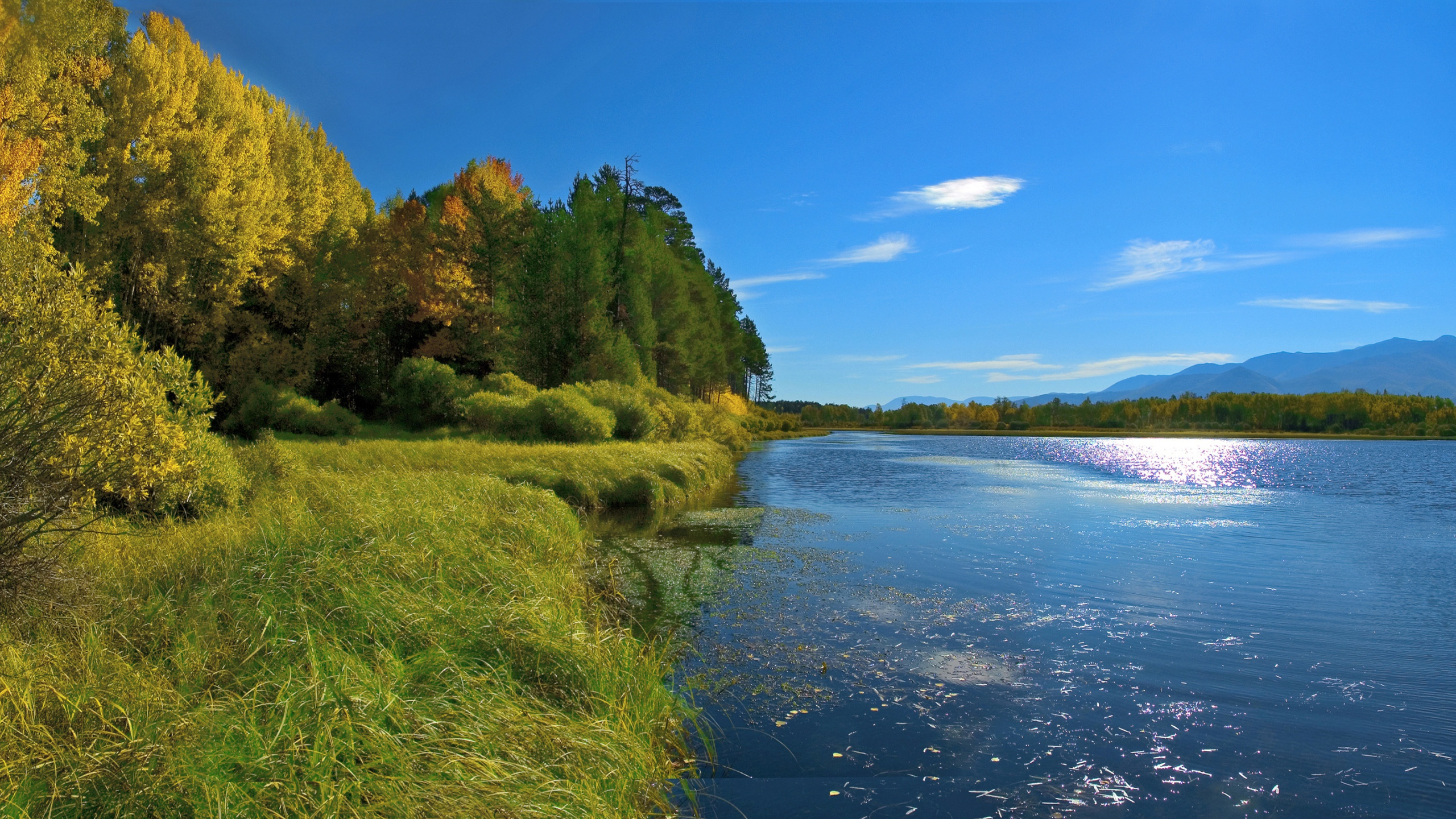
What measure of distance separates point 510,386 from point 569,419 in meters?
4.14

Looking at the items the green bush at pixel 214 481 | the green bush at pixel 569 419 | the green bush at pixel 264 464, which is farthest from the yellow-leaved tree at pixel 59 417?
the green bush at pixel 569 419

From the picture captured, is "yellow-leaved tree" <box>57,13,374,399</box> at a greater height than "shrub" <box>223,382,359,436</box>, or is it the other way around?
"yellow-leaved tree" <box>57,13,374,399</box>

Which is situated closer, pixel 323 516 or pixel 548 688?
pixel 548 688

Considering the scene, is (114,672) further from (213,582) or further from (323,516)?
(323,516)

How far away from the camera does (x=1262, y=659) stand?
22.2 ft

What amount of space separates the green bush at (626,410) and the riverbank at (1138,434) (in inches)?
2267

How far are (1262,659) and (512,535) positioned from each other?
7844 mm

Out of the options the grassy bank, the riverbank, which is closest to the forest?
the grassy bank

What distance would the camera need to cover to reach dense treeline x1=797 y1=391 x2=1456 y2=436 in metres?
66.1

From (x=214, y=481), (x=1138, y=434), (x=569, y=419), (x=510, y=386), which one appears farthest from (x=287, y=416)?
(x=1138, y=434)

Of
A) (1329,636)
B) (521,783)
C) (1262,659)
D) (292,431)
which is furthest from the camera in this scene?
(292,431)

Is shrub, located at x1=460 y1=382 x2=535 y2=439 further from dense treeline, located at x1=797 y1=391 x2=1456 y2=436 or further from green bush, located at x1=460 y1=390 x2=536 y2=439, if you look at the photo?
dense treeline, located at x1=797 y1=391 x2=1456 y2=436

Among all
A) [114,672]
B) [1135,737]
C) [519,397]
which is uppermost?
[519,397]

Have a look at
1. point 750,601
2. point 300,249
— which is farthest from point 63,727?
point 300,249
